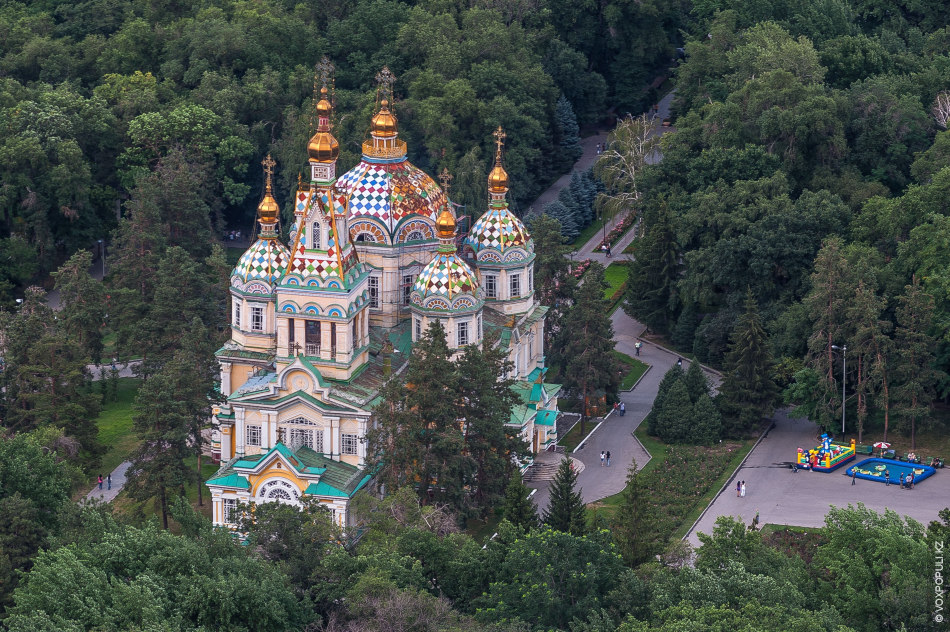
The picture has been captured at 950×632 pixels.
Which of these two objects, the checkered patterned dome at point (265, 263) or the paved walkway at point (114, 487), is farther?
the paved walkway at point (114, 487)

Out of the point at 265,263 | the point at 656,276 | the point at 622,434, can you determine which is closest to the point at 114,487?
the point at 265,263

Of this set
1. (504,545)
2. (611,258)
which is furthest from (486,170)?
(504,545)

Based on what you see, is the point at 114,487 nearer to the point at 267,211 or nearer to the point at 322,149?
the point at 267,211

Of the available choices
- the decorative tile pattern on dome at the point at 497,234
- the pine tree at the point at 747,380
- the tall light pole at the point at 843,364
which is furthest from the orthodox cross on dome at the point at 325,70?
the tall light pole at the point at 843,364

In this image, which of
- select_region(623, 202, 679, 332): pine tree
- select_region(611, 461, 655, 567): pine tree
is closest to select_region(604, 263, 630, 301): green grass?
select_region(623, 202, 679, 332): pine tree

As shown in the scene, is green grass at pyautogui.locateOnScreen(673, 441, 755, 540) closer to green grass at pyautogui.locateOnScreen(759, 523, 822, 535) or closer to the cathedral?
green grass at pyautogui.locateOnScreen(759, 523, 822, 535)

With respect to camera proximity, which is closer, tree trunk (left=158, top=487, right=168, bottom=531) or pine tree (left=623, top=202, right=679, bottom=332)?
tree trunk (left=158, top=487, right=168, bottom=531)

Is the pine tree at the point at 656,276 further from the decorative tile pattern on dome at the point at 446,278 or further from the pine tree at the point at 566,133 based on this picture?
the pine tree at the point at 566,133
